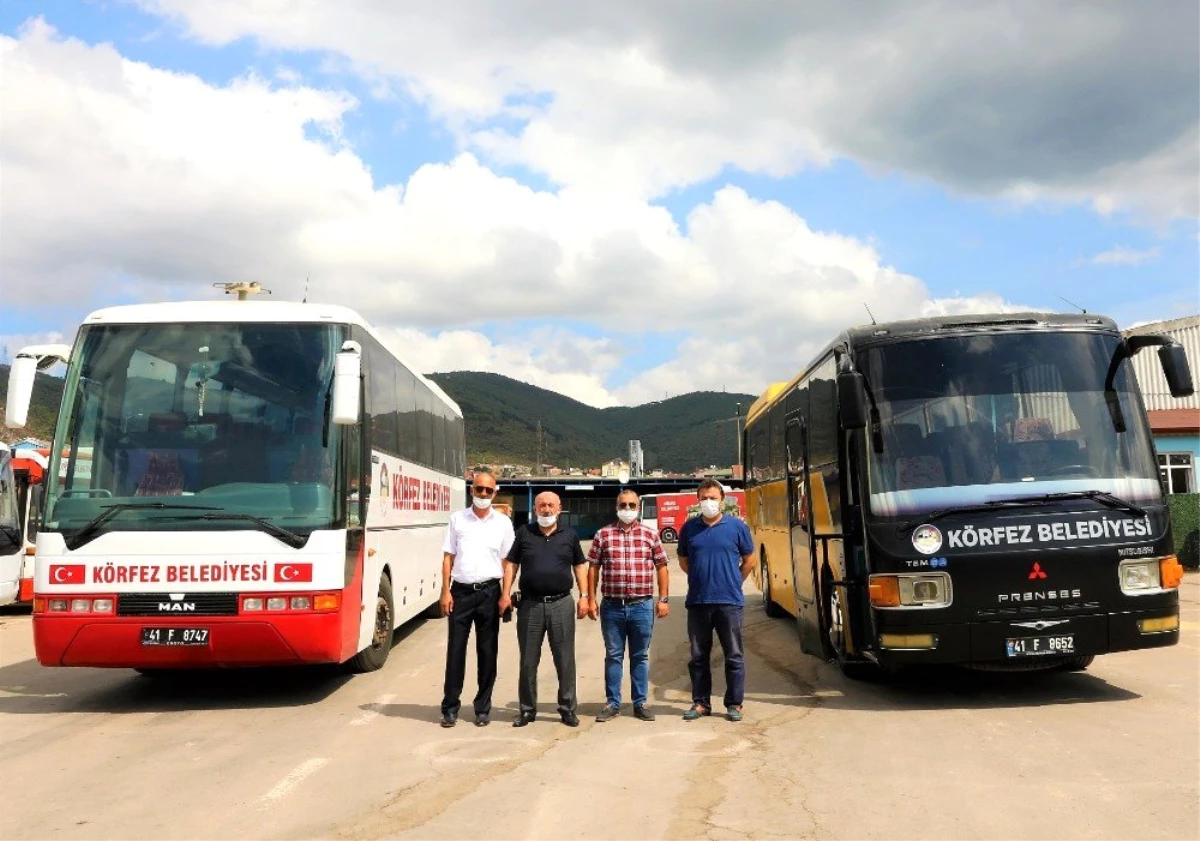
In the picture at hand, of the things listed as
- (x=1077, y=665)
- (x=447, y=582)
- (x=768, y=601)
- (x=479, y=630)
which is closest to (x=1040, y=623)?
(x=1077, y=665)

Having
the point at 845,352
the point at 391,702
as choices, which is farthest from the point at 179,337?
the point at 845,352

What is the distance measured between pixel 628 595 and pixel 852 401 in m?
2.37

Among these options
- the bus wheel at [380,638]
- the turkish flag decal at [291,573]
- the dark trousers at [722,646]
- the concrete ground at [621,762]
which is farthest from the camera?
the bus wheel at [380,638]

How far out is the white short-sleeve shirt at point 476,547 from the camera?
856 cm

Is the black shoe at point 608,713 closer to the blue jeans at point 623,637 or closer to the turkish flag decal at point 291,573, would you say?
the blue jeans at point 623,637

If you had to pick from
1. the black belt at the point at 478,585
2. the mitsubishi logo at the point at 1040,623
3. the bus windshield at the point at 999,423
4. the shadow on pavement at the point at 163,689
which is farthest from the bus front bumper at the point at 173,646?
the mitsubishi logo at the point at 1040,623

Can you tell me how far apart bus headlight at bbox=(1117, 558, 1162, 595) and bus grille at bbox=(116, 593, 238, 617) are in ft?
23.5

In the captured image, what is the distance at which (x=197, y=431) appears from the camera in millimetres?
9188

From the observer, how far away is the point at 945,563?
8242 mm

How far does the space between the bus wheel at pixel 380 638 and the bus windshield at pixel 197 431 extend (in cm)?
221

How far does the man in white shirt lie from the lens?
27.9 ft

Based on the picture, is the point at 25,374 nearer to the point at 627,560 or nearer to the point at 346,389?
the point at 346,389

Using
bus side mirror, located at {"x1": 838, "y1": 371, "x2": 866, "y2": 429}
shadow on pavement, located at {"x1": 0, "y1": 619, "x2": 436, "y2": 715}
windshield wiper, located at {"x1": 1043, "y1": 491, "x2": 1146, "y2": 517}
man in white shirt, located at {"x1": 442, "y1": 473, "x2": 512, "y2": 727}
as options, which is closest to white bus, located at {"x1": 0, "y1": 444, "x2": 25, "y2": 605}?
shadow on pavement, located at {"x1": 0, "y1": 619, "x2": 436, "y2": 715}

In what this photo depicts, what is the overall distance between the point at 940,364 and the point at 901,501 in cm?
125
